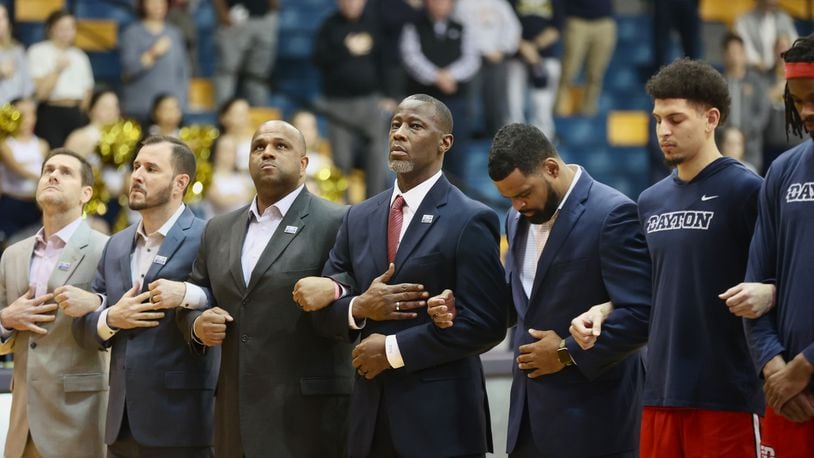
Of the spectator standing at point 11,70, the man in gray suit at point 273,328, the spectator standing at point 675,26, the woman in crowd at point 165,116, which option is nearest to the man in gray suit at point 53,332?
the man in gray suit at point 273,328

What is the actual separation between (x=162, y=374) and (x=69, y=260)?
88 centimetres

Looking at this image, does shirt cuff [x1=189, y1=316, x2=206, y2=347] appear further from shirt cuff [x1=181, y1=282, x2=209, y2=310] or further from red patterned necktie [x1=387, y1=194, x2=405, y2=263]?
red patterned necktie [x1=387, y1=194, x2=405, y2=263]

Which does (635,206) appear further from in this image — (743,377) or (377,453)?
(377,453)

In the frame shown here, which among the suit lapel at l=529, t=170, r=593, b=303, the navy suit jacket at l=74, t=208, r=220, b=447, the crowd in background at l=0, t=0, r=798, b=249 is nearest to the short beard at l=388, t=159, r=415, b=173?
the suit lapel at l=529, t=170, r=593, b=303

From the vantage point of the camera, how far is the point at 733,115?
12.2 metres

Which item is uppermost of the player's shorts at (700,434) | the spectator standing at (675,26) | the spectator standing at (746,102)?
the spectator standing at (675,26)

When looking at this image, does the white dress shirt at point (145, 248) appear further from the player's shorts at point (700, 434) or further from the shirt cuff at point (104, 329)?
the player's shorts at point (700, 434)

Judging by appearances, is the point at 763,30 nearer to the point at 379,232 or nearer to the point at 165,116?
the point at 165,116

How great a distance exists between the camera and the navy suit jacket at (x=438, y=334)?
4.48 meters

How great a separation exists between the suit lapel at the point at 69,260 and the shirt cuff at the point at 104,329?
49cm

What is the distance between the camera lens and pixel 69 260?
5703mm

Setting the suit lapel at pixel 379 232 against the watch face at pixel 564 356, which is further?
the suit lapel at pixel 379 232

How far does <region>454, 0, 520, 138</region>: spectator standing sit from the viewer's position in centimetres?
1210

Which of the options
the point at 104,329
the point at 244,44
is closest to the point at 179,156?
the point at 104,329
